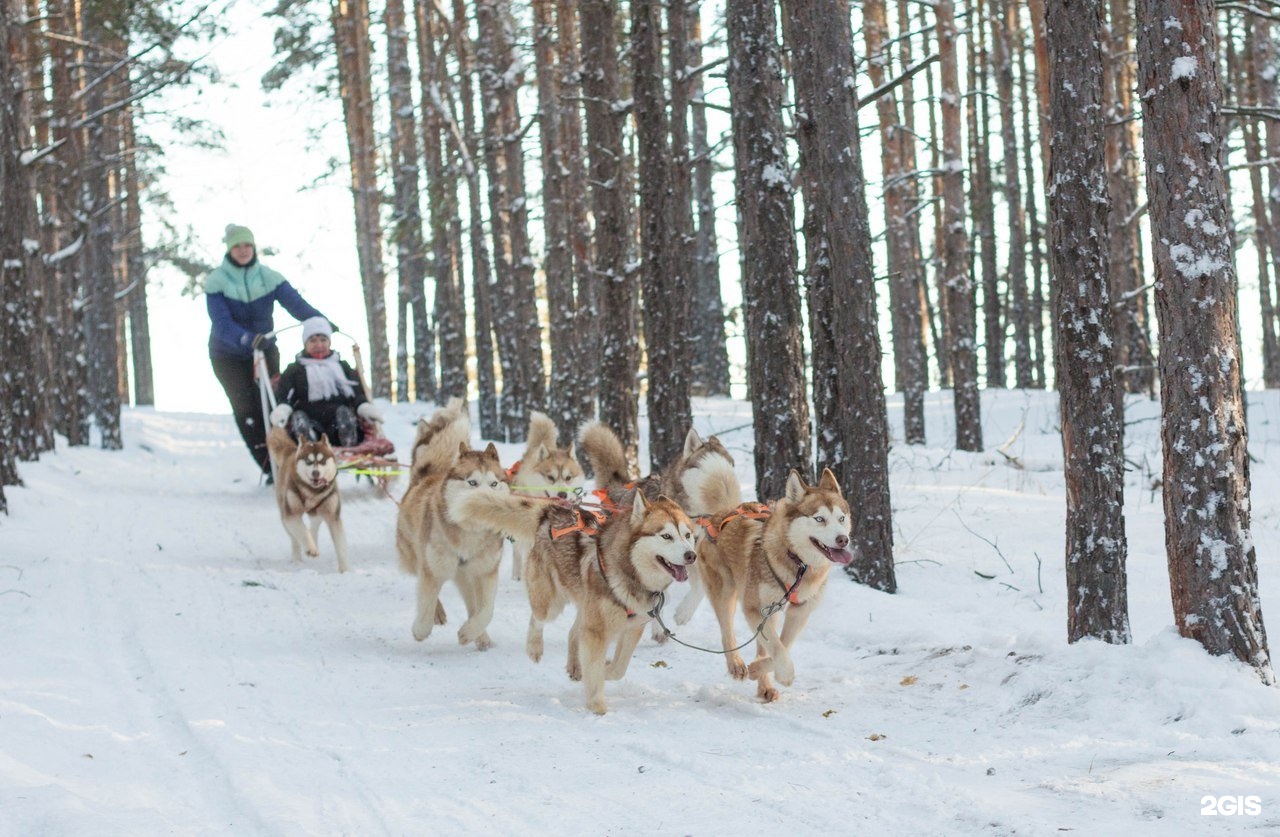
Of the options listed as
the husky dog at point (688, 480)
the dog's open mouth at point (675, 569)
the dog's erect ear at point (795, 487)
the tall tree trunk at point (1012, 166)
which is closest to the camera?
the dog's open mouth at point (675, 569)

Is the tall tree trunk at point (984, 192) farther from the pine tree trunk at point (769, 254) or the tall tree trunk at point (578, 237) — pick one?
the pine tree trunk at point (769, 254)

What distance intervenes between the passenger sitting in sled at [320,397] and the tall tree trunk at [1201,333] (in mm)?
8478

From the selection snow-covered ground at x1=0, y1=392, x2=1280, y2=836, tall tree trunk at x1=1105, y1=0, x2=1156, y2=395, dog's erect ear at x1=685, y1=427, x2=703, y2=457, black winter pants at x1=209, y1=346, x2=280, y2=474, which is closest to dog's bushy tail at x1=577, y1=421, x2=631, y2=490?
dog's erect ear at x1=685, y1=427, x2=703, y2=457

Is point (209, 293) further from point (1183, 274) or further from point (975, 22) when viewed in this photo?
point (975, 22)

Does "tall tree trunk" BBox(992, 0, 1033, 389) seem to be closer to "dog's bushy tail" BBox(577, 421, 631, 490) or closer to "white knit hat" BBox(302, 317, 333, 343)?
"white knit hat" BBox(302, 317, 333, 343)

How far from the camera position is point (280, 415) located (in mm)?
11727


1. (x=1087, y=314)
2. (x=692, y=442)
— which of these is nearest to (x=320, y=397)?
(x=692, y=442)

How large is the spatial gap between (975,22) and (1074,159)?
20051mm

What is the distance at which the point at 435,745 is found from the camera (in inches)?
208

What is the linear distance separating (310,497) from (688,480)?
11.5 ft

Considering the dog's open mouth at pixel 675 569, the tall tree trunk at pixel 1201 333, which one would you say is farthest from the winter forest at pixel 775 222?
the dog's open mouth at pixel 675 569

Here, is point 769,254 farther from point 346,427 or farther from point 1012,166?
point 1012,166

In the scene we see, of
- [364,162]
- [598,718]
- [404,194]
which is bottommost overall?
[598,718]

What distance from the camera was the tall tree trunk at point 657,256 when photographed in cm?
1180
